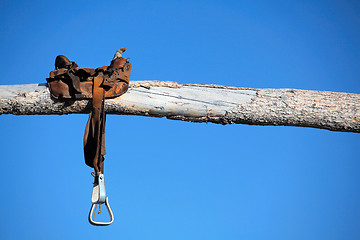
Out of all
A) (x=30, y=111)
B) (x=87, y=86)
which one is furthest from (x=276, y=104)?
(x=30, y=111)

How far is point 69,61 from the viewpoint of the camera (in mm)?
2855

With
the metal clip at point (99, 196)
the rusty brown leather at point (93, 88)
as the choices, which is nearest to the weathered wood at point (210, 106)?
the rusty brown leather at point (93, 88)

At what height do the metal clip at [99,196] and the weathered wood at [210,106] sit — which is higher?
the weathered wood at [210,106]

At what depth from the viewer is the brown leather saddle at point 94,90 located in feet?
9.02

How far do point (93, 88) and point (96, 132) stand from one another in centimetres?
31

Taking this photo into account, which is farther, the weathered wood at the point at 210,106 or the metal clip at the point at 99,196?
the weathered wood at the point at 210,106

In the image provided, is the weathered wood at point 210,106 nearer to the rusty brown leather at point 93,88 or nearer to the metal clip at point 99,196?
the rusty brown leather at point 93,88

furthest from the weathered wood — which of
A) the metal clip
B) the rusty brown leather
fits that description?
the metal clip

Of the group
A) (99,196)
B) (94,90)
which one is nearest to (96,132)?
(94,90)

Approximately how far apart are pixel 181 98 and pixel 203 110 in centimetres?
18

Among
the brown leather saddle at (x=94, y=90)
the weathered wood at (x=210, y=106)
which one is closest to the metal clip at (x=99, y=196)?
the brown leather saddle at (x=94, y=90)

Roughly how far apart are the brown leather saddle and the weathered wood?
0.06 meters

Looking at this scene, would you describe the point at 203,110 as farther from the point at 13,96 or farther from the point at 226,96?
the point at 13,96

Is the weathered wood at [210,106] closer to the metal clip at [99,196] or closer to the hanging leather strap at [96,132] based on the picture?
the hanging leather strap at [96,132]
